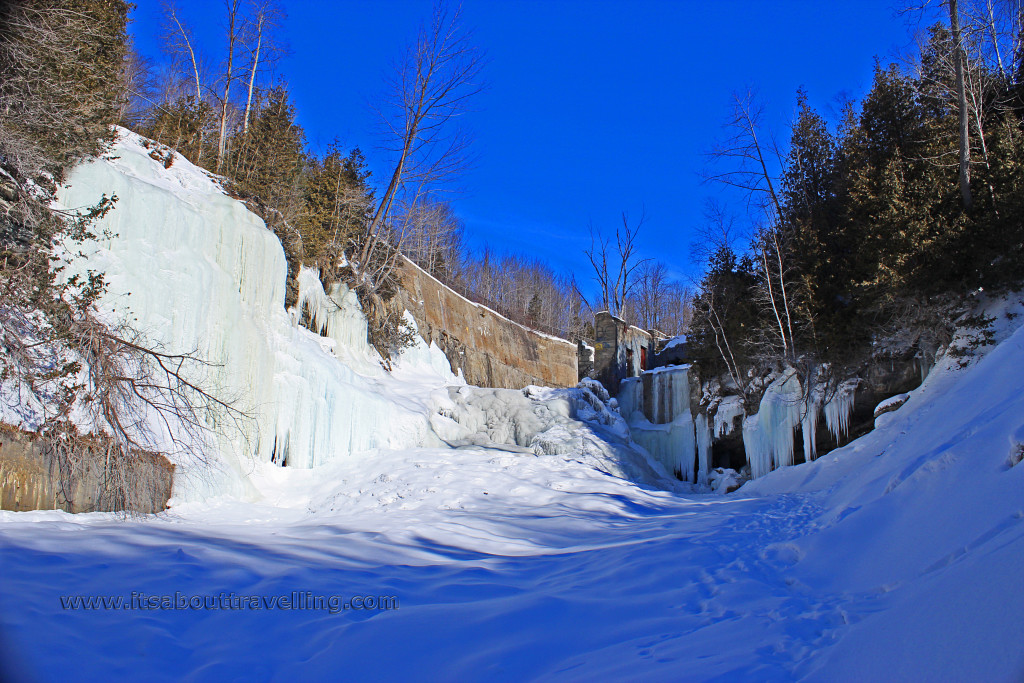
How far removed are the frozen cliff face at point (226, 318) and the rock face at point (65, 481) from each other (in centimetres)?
59

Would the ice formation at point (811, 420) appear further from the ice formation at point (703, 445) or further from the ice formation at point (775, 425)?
the ice formation at point (703, 445)

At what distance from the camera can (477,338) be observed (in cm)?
2198

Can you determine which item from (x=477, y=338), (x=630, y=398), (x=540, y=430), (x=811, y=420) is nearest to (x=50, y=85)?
(x=540, y=430)

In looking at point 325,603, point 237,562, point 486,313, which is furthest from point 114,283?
point 486,313

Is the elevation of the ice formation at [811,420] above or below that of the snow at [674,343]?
below

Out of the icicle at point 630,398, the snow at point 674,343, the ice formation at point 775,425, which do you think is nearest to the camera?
the ice formation at point 775,425

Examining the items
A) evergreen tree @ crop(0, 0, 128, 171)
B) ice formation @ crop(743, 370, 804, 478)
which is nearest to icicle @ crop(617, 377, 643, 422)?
ice formation @ crop(743, 370, 804, 478)

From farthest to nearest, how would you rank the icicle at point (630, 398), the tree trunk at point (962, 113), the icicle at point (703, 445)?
the icicle at point (630, 398)
the icicle at point (703, 445)
the tree trunk at point (962, 113)

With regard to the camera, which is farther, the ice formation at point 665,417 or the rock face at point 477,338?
the rock face at point 477,338

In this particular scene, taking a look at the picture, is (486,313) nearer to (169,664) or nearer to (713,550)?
(713,550)

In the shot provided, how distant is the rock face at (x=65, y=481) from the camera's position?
671 centimetres

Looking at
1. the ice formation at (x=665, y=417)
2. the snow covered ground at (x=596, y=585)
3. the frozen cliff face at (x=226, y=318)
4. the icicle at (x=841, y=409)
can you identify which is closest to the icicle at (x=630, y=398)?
the ice formation at (x=665, y=417)

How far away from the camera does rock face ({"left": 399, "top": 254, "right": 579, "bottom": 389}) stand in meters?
19.3

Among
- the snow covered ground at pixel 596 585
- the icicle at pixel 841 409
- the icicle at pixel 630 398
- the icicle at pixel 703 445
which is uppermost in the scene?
the icicle at pixel 630 398
